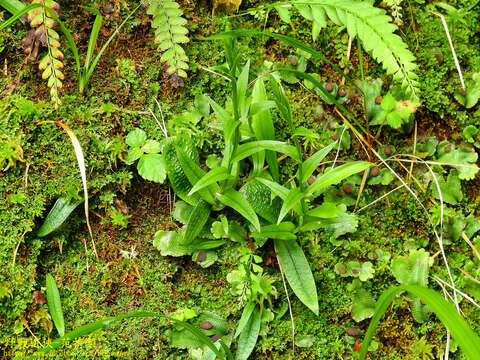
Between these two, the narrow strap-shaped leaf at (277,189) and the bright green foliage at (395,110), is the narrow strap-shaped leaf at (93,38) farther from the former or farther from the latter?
the bright green foliage at (395,110)

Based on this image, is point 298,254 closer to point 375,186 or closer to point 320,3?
point 375,186

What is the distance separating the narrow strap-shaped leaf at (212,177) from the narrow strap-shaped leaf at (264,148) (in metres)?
0.09

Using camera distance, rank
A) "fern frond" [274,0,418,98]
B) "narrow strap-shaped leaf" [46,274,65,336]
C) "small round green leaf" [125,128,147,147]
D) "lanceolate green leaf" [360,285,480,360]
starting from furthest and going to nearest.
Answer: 1. "small round green leaf" [125,128,147,147]
2. "narrow strap-shaped leaf" [46,274,65,336]
3. "fern frond" [274,0,418,98]
4. "lanceolate green leaf" [360,285,480,360]

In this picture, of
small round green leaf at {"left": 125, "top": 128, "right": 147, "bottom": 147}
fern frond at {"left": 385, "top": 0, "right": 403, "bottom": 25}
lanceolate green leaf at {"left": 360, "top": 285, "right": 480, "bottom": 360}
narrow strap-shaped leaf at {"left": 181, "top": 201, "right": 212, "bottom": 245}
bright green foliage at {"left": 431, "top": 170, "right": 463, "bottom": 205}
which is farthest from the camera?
bright green foliage at {"left": 431, "top": 170, "right": 463, "bottom": 205}

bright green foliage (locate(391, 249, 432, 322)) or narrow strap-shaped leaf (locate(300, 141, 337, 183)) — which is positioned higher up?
narrow strap-shaped leaf (locate(300, 141, 337, 183))

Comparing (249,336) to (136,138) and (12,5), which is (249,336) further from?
(12,5)

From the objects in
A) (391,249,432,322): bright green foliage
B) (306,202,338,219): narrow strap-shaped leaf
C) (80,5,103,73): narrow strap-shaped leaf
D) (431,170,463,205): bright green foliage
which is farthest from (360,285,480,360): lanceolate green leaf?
(80,5,103,73): narrow strap-shaped leaf

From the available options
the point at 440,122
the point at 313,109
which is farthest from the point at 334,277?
the point at 440,122

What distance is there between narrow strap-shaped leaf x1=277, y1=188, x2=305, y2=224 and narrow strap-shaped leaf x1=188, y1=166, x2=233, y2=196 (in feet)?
1.13

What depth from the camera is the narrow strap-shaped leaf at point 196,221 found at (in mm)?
2588

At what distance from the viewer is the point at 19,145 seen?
2.56 m

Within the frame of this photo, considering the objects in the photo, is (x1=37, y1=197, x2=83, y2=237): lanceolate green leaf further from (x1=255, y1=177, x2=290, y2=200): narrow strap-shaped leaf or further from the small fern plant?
(x1=255, y1=177, x2=290, y2=200): narrow strap-shaped leaf

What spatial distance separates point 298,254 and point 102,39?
1.85 m

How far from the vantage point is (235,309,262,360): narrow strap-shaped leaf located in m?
2.53
